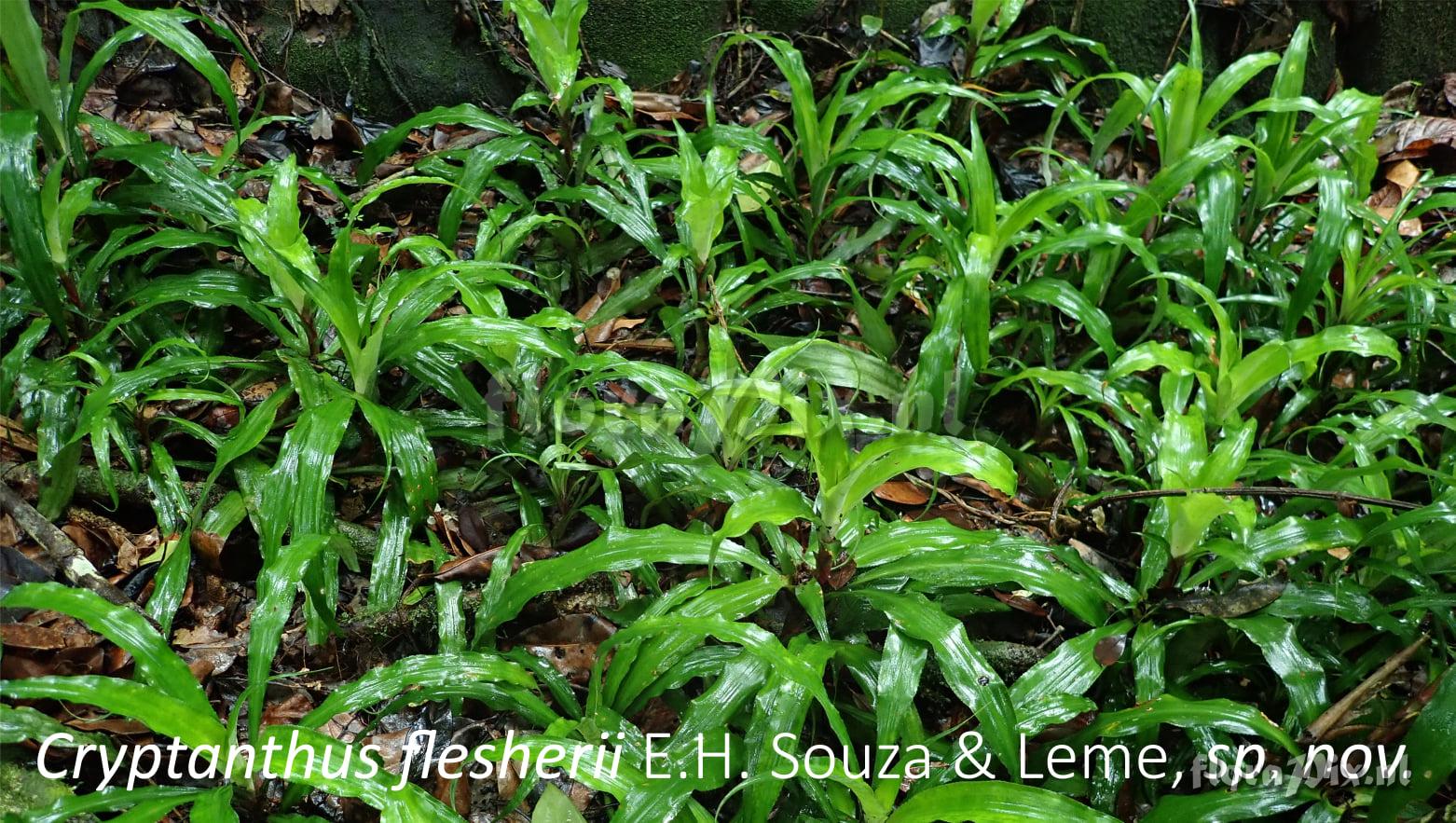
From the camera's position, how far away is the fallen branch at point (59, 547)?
1.94 meters

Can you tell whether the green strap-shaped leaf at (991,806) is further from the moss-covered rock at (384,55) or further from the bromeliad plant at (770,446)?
the moss-covered rock at (384,55)

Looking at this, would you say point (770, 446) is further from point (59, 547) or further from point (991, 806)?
point (59, 547)

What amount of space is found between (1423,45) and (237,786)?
4514 millimetres

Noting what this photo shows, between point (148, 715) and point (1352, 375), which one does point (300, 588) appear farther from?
point (1352, 375)

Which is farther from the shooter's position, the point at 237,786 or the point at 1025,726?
the point at 1025,726

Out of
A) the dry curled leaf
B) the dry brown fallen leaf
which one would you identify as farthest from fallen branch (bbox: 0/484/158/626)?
the dry curled leaf

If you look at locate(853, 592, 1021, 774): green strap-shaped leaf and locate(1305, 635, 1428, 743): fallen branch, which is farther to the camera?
locate(1305, 635, 1428, 743): fallen branch

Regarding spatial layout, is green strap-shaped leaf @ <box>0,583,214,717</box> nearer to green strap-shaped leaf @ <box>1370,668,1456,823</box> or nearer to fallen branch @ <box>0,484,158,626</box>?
fallen branch @ <box>0,484,158,626</box>

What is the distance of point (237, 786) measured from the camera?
1597 mm

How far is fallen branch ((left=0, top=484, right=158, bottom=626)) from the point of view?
1944mm

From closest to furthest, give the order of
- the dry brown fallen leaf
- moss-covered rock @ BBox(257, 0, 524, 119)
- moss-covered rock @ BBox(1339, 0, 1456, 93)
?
the dry brown fallen leaf, moss-covered rock @ BBox(257, 0, 524, 119), moss-covered rock @ BBox(1339, 0, 1456, 93)

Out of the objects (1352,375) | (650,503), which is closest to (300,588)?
(650,503)

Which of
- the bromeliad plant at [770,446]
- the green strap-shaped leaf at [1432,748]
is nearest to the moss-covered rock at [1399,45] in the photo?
the bromeliad plant at [770,446]

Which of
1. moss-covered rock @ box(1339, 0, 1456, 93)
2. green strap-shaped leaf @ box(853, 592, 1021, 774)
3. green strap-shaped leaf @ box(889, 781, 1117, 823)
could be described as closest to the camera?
green strap-shaped leaf @ box(889, 781, 1117, 823)
